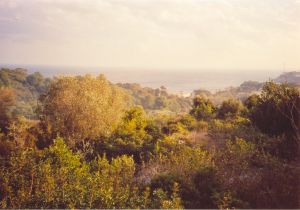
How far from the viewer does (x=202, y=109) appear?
28484 millimetres

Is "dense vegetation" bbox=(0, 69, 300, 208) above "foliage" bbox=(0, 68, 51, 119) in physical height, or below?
above

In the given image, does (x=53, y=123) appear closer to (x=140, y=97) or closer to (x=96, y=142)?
(x=96, y=142)

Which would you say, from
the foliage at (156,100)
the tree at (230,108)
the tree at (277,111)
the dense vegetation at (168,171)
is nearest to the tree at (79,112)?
the dense vegetation at (168,171)

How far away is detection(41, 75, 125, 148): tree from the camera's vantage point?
52.6 feet

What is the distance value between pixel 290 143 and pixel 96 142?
8.63m

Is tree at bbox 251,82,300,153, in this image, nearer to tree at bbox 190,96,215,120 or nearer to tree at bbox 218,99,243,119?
tree at bbox 190,96,215,120

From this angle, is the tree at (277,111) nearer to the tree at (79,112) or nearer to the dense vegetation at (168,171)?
the dense vegetation at (168,171)

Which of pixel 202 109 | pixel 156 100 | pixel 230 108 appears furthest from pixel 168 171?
pixel 156 100

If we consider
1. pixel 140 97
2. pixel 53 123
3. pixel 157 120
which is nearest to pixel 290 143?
pixel 53 123

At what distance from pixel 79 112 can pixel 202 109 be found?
14376mm

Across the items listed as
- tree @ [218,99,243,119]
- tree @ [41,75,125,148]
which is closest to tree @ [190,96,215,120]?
tree @ [218,99,243,119]

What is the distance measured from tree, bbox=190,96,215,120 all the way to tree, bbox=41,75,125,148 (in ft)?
34.0

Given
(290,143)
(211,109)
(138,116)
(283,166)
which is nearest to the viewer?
(283,166)

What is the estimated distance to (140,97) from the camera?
9681 cm
